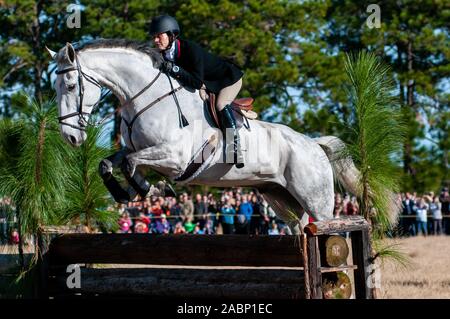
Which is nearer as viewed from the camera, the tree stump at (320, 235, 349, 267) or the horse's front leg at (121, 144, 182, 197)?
the tree stump at (320, 235, 349, 267)

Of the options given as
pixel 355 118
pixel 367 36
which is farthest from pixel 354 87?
pixel 367 36

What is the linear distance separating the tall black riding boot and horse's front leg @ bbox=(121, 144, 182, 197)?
0.53m

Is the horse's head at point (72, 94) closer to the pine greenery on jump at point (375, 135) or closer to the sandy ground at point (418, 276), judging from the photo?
the sandy ground at point (418, 276)

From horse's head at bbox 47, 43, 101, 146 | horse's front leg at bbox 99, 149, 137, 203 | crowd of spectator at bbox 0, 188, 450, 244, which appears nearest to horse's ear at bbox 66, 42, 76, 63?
horse's head at bbox 47, 43, 101, 146

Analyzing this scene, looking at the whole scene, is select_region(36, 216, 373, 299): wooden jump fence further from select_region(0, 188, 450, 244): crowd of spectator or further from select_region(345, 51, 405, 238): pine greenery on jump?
select_region(0, 188, 450, 244): crowd of spectator

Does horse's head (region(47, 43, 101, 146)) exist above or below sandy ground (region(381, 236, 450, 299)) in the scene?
above

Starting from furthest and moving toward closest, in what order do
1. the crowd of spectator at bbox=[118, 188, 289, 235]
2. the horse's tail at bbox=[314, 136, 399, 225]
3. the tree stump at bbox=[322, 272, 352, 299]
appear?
1. the crowd of spectator at bbox=[118, 188, 289, 235]
2. the horse's tail at bbox=[314, 136, 399, 225]
3. the tree stump at bbox=[322, 272, 352, 299]

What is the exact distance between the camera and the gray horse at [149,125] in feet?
23.4

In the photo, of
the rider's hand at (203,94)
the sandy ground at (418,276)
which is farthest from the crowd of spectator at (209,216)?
the rider's hand at (203,94)

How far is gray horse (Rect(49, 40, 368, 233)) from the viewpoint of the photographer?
7.13 meters

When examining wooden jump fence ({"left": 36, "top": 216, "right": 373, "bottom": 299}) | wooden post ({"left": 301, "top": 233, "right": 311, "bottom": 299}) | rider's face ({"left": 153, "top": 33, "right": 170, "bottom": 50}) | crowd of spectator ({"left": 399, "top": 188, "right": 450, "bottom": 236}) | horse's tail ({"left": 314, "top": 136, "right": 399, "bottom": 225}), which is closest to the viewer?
wooden post ({"left": 301, "top": 233, "right": 311, "bottom": 299})

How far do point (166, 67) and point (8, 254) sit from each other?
2.58 meters

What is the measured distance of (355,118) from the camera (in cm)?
752

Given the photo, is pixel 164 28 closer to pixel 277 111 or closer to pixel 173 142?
pixel 173 142
